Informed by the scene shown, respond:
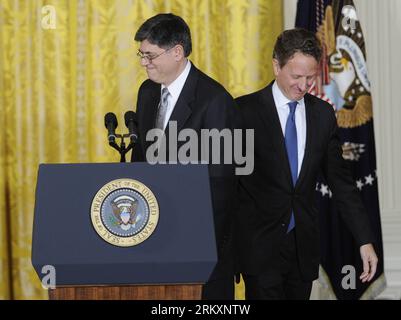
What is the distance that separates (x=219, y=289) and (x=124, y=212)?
0.66 meters

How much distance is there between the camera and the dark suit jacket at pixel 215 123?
9.34 ft

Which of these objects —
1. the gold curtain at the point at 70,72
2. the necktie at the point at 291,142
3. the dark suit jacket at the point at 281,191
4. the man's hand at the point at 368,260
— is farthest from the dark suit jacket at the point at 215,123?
the gold curtain at the point at 70,72

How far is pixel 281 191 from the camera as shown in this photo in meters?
3.07

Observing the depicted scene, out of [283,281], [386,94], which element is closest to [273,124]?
[283,281]

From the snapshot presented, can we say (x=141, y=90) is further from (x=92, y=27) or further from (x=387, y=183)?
(x=387, y=183)

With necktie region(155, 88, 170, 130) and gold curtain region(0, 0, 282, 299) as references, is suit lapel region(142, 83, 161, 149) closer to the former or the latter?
necktie region(155, 88, 170, 130)

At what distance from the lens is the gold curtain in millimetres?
4969

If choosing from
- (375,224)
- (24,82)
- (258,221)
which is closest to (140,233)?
(258,221)

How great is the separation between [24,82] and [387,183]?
2290 mm

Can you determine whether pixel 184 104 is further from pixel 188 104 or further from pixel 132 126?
pixel 132 126

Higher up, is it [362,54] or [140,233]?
[362,54]

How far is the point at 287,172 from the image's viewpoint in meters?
3.05

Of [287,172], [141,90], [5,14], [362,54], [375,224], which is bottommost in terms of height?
[375,224]

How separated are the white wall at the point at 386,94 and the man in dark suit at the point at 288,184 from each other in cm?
196
